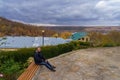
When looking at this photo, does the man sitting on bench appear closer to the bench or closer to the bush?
the bench

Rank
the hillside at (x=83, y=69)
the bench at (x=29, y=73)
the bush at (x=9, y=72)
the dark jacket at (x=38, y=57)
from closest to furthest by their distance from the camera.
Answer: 1. the bench at (x=29, y=73)
2. the bush at (x=9, y=72)
3. the hillside at (x=83, y=69)
4. the dark jacket at (x=38, y=57)

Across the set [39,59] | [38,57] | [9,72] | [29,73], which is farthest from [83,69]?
[9,72]

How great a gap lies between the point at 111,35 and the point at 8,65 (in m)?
34.7

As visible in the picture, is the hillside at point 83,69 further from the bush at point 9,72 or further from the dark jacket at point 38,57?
the bush at point 9,72

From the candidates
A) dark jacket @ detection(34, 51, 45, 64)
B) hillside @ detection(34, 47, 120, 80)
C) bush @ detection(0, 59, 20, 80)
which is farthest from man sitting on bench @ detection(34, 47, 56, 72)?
bush @ detection(0, 59, 20, 80)

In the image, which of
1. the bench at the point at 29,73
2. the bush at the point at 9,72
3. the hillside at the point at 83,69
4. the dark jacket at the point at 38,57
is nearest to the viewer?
the bench at the point at 29,73

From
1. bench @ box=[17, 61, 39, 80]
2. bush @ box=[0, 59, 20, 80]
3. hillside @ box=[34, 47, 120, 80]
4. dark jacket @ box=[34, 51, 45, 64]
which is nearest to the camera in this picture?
bench @ box=[17, 61, 39, 80]

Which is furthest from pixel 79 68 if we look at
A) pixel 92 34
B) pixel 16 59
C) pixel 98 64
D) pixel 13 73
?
pixel 92 34

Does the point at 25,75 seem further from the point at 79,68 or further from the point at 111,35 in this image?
the point at 111,35

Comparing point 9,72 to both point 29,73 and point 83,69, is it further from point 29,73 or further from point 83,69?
point 83,69

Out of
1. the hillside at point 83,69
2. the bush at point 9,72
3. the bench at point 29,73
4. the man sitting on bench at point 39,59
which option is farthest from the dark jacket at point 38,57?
the bush at point 9,72

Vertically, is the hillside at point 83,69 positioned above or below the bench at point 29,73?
below

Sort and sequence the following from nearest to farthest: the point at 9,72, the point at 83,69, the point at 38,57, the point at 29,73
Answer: the point at 29,73 < the point at 9,72 < the point at 38,57 < the point at 83,69

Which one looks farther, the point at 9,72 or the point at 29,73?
the point at 9,72
